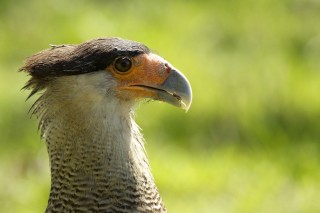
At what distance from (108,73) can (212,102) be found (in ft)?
7.64

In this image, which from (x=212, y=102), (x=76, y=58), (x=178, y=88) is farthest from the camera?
(x=212, y=102)

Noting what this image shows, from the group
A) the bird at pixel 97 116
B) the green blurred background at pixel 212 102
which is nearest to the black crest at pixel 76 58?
the bird at pixel 97 116

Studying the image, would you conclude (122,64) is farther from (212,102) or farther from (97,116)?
(212,102)

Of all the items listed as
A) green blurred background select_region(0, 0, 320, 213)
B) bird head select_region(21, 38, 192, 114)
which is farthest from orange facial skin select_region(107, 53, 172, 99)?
green blurred background select_region(0, 0, 320, 213)

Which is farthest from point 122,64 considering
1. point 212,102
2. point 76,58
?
point 212,102

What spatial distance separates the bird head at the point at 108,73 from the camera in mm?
4277

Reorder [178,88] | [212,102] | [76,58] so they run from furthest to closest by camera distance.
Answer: [212,102] → [178,88] → [76,58]

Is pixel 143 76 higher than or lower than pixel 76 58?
higher

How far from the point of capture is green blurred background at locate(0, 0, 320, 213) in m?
6.05

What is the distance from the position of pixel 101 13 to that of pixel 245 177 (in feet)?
6.43

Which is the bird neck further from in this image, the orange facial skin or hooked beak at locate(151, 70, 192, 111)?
hooked beak at locate(151, 70, 192, 111)

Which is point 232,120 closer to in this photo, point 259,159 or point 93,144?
point 259,159

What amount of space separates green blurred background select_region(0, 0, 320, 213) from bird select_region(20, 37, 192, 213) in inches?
64.0

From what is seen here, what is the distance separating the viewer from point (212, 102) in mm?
6605
